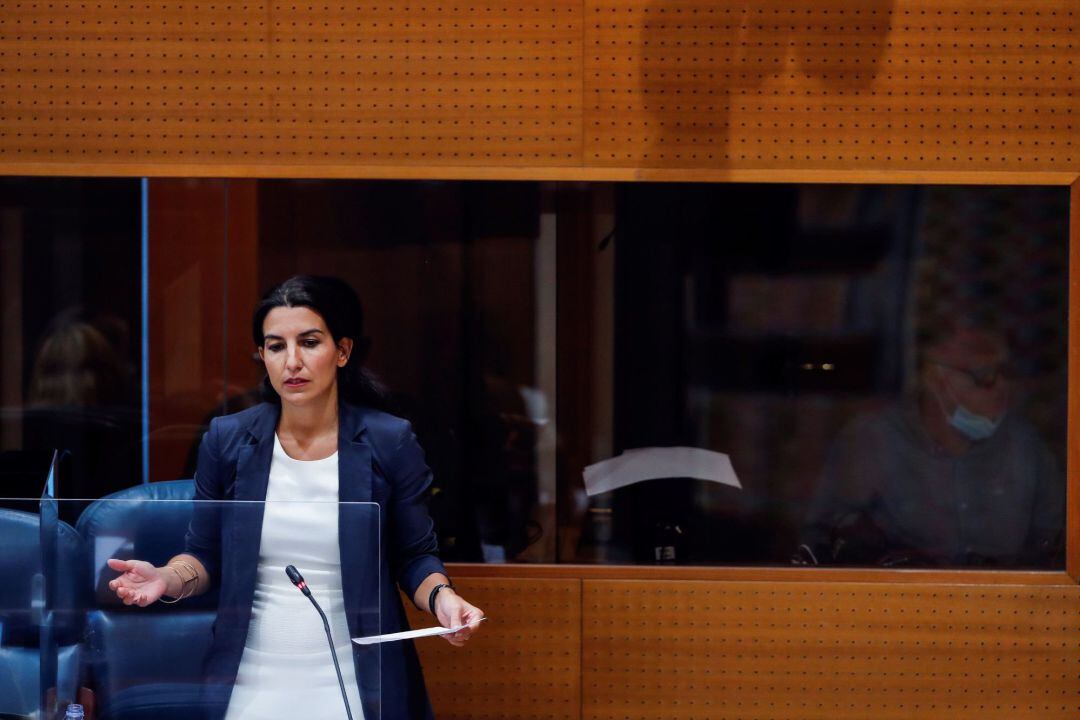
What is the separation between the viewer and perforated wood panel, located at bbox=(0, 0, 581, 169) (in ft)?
15.6

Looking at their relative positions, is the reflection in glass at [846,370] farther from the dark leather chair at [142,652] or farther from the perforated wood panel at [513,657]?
the dark leather chair at [142,652]

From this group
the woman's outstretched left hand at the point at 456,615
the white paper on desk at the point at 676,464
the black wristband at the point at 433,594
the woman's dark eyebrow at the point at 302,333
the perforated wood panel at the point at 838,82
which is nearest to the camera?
the woman's outstretched left hand at the point at 456,615

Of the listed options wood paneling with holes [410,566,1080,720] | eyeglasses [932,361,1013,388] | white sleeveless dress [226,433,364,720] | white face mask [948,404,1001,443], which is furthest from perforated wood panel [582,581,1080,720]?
white sleeveless dress [226,433,364,720]

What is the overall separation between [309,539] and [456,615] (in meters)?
0.55

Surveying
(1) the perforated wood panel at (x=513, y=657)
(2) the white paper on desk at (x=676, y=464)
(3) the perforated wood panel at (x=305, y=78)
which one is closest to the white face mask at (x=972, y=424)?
(2) the white paper on desk at (x=676, y=464)

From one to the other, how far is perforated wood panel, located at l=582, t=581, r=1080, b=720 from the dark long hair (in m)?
1.76

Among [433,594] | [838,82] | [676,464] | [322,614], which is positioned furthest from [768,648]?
[322,614]

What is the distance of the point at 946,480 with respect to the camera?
4.83 metres

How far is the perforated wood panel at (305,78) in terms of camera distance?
476cm

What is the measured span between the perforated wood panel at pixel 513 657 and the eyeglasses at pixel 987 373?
1.79 metres

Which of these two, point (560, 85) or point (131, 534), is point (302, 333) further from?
point (560, 85)

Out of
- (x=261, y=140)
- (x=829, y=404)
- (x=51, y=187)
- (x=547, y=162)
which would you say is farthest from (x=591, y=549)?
(x=51, y=187)

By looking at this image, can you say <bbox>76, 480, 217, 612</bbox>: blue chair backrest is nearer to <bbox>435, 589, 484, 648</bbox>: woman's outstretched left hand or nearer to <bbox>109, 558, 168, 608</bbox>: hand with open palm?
<bbox>109, 558, 168, 608</bbox>: hand with open palm

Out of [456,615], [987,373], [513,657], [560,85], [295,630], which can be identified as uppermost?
[560,85]
